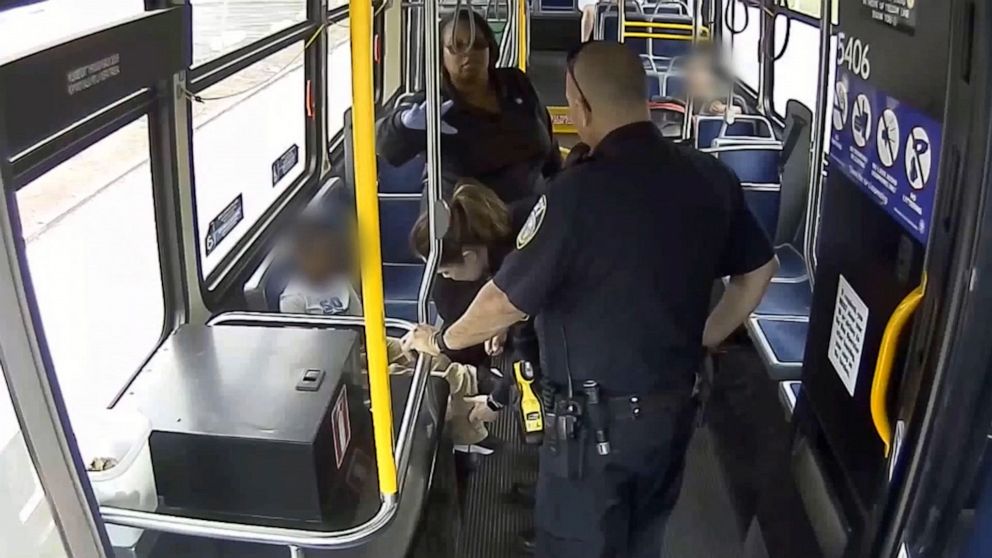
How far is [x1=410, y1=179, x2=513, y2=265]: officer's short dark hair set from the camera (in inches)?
108

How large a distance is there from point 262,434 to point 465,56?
6.36ft

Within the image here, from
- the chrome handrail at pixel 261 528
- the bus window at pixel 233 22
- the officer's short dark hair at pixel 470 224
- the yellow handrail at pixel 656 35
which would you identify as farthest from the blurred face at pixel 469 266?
the yellow handrail at pixel 656 35

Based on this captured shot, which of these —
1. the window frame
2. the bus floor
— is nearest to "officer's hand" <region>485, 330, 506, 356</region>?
the bus floor

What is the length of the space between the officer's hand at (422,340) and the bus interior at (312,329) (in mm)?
83

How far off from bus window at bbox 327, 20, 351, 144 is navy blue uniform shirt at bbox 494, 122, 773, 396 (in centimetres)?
226

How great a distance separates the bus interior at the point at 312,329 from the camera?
1211mm

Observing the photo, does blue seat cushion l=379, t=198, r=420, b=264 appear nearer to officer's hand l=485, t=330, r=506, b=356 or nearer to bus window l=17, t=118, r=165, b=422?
officer's hand l=485, t=330, r=506, b=356

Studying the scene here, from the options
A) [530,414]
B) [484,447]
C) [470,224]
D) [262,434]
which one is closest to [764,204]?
[484,447]

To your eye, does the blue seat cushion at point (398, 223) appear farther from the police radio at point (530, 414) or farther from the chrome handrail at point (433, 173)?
the chrome handrail at point (433, 173)

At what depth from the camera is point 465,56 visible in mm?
3150

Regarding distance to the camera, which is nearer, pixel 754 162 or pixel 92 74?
pixel 92 74

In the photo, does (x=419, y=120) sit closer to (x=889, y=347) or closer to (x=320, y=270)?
(x=320, y=270)

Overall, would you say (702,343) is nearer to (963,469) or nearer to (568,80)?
(568,80)

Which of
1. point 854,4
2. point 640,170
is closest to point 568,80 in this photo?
point 640,170
